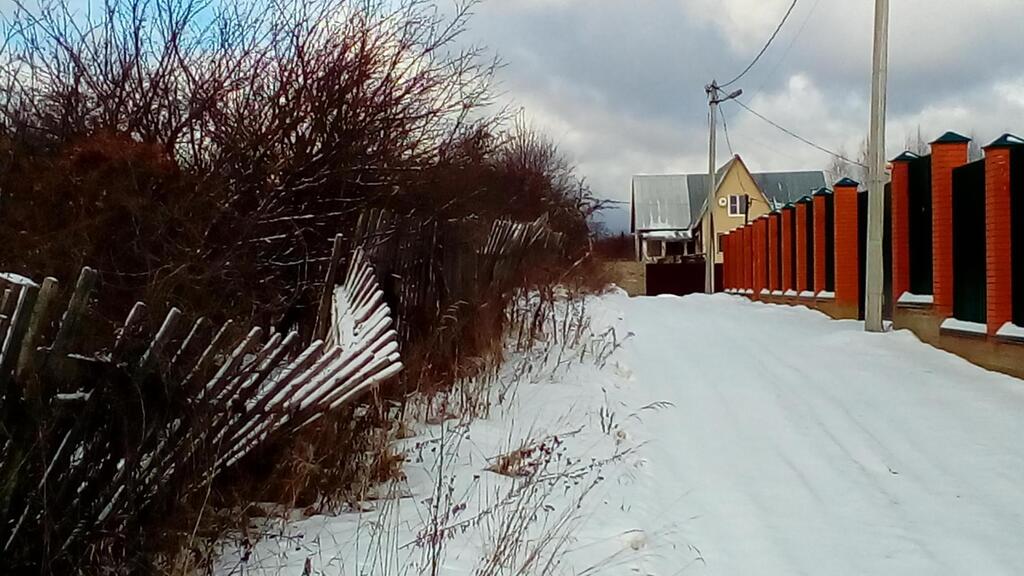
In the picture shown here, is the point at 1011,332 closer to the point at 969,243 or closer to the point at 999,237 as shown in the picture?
the point at 999,237

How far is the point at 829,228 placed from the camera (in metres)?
15.6

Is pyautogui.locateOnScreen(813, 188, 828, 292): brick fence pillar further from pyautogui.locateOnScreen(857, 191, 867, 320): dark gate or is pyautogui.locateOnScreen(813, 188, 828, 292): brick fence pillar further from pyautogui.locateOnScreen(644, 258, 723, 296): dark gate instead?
pyautogui.locateOnScreen(644, 258, 723, 296): dark gate

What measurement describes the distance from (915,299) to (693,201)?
46.6 m

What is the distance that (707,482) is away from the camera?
4.61m

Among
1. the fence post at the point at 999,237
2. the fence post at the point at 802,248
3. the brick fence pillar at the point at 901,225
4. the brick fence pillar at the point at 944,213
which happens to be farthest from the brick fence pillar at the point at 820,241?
the fence post at the point at 999,237

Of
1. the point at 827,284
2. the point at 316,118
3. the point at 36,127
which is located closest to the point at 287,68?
the point at 316,118

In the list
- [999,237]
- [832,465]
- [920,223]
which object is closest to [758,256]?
[920,223]

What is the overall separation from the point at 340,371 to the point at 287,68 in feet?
13.9

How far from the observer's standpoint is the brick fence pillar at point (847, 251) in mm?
14117

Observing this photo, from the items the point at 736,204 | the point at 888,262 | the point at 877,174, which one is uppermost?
the point at 736,204

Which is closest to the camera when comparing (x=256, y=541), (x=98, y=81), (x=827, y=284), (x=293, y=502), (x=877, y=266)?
(x=256, y=541)

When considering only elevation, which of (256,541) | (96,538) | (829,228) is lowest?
(256,541)

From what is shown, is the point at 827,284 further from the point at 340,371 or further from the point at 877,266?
the point at 340,371

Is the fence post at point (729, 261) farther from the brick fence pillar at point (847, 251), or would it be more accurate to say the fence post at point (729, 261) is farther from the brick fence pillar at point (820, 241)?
the brick fence pillar at point (847, 251)
